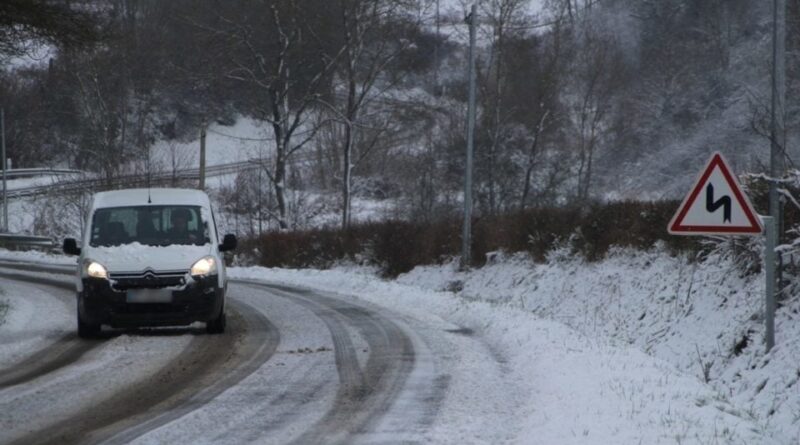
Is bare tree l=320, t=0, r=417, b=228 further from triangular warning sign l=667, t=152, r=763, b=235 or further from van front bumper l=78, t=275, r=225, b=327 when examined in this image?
triangular warning sign l=667, t=152, r=763, b=235

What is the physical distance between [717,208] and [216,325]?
22.1 feet

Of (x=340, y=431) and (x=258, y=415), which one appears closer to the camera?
(x=340, y=431)

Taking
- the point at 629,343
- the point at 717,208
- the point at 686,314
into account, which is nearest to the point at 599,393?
the point at 717,208

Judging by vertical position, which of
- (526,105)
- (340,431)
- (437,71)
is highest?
(437,71)

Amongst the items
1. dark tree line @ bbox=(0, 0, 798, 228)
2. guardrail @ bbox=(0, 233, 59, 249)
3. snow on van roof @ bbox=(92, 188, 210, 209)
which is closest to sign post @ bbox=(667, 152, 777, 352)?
snow on van roof @ bbox=(92, 188, 210, 209)

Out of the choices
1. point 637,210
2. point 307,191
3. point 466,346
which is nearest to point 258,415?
point 466,346

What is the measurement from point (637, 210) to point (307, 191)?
33709mm

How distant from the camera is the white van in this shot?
13.1m

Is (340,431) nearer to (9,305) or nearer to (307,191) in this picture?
(9,305)

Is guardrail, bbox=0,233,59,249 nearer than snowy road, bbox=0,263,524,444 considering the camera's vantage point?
No

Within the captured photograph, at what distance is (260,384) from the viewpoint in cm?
977

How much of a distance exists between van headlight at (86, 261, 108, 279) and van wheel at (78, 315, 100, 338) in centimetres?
65

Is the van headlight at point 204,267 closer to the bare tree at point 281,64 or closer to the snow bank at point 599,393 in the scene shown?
the snow bank at point 599,393

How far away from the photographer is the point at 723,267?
56.1 feet
